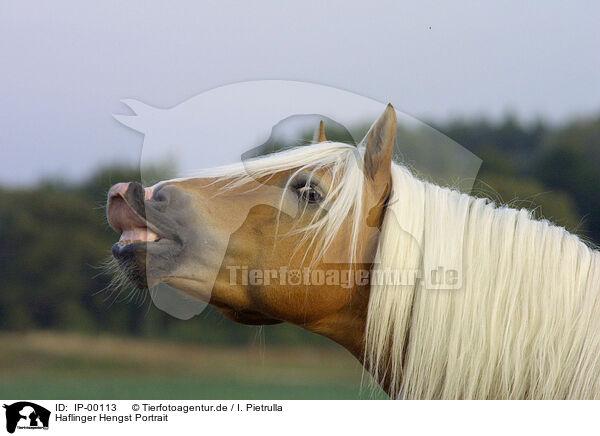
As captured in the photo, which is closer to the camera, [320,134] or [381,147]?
[381,147]

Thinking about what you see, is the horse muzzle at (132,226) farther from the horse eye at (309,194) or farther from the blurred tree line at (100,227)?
the blurred tree line at (100,227)

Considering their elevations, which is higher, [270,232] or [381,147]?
[381,147]

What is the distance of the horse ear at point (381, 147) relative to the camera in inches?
58.7

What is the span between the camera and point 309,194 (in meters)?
1.61

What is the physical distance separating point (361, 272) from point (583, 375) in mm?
696

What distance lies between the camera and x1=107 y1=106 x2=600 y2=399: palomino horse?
1509 mm

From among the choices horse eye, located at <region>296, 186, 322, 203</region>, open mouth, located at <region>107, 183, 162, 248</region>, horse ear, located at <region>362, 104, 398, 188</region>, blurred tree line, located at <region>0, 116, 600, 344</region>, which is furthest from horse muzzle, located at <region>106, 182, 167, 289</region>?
blurred tree line, located at <region>0, 116, 600, 344</region>

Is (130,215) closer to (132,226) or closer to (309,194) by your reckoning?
(132,226)

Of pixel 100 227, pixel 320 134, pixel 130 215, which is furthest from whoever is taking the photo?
pixel 100 227

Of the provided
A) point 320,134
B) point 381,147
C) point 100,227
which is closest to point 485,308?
point 381,147

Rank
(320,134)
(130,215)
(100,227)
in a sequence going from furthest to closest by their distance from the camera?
(100,227)
(320,134)
(130,215)

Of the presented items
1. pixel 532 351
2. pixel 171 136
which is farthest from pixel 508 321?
pixel 171 136

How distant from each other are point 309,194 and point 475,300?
590mm
